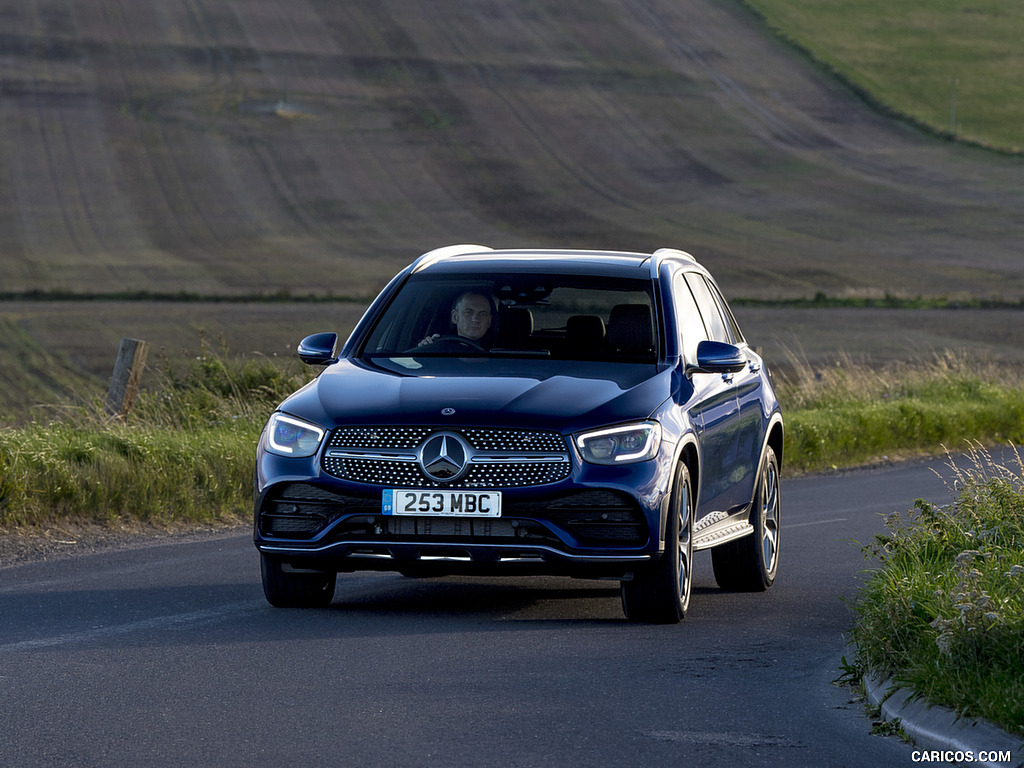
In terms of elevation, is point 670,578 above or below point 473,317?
below

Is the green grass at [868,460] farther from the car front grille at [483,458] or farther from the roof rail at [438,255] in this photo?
the roof rail at [438,255]

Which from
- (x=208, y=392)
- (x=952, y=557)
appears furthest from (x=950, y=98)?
(x=952, y=557)

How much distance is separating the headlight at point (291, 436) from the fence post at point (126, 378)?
6704 millimetres

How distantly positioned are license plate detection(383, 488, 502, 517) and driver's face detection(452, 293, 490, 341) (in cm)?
145

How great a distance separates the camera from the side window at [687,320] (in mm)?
9445

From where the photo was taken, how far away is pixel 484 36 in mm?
95500

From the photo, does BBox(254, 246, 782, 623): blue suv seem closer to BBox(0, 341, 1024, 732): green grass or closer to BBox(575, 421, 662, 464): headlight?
BBox(575, 421, 662, 464): headlight

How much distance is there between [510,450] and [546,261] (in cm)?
186

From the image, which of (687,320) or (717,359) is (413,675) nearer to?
(717,359)

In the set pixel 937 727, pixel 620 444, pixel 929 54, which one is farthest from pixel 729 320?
pixel 929 54

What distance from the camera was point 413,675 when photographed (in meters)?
7.23

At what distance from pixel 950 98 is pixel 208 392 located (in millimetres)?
84407

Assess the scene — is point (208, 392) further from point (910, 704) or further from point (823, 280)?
point (823, 280)

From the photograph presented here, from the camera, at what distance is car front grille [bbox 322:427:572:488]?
8.21 meters
